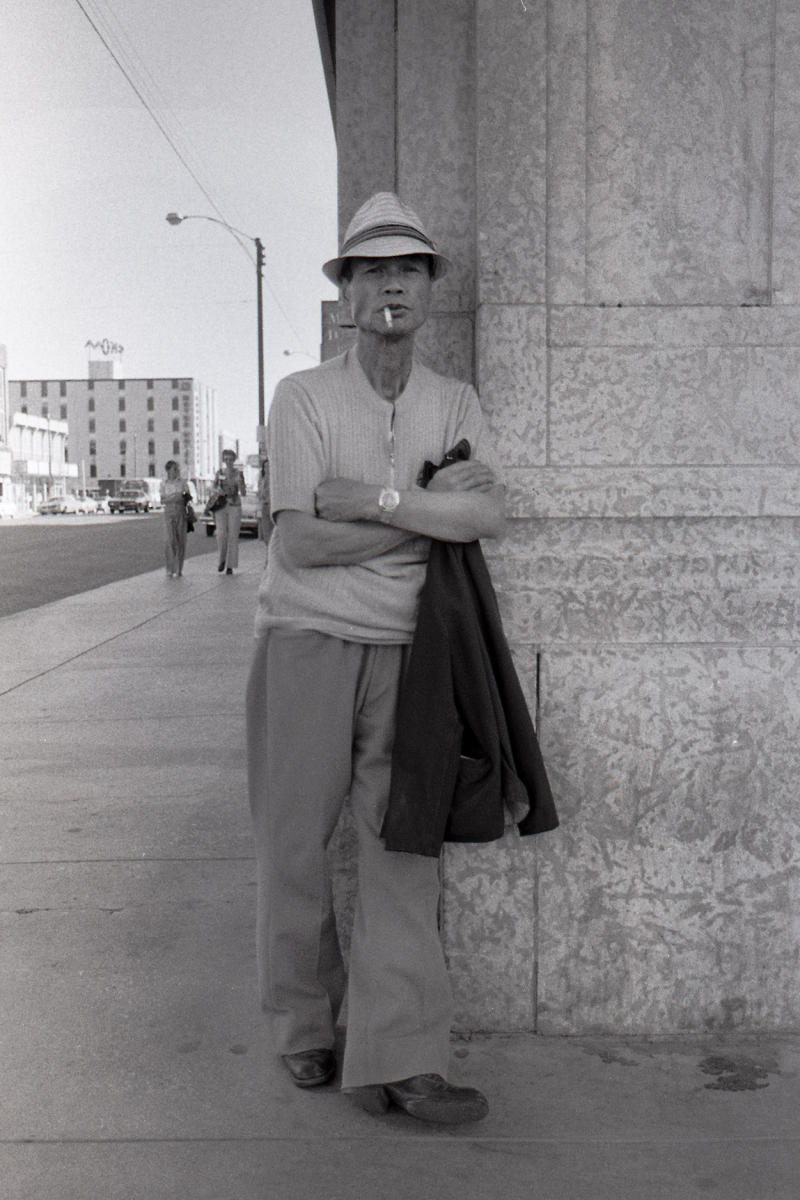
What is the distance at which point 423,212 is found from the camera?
3.38 m

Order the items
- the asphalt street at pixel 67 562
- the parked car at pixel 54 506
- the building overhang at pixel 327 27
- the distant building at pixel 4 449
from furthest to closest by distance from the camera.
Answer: the distant building at pixel 4 449 < the parked car at pixel 54 506 < the asphalt street at pixel 67 562 < the building overhang at pixel 327 27

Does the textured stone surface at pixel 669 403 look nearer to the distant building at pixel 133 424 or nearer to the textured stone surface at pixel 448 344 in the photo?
the textured stone surface at pixel 448 344

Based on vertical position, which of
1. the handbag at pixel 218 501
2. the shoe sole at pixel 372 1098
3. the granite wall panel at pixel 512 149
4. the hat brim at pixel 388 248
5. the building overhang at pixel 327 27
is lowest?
the shoe sole at pixel 372 1098

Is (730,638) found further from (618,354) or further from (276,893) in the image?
(276,893)

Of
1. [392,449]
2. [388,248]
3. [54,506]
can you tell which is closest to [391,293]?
[388,248]

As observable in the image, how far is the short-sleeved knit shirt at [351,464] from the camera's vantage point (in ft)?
9.47

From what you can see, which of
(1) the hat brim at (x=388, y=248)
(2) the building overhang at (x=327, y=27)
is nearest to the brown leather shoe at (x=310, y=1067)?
(1) the hat brim at (x=388, y=248)

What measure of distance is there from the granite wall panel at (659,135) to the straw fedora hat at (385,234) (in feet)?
1.68

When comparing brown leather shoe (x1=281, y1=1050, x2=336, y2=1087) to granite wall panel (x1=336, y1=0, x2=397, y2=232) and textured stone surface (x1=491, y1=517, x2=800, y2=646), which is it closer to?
textured stone surface (x1=491, y1=517, x2=800, y2=646)

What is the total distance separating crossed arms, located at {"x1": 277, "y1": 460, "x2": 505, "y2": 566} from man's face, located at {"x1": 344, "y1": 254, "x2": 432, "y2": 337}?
35 centimetres

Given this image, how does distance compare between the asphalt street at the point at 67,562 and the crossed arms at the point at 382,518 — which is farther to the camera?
the asphalt street at the point at 67,562

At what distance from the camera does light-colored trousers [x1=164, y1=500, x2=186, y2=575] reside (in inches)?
718

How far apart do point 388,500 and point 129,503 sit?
9298 centimetres

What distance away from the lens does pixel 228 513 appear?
19.1 m
